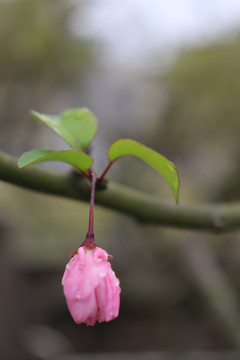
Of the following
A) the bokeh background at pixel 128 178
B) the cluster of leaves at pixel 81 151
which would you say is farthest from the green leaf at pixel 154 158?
the bokeh background at pixel 128 178

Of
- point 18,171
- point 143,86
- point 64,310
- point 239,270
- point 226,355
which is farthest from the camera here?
point 143,86

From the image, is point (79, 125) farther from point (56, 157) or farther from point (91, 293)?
point (91, 293)

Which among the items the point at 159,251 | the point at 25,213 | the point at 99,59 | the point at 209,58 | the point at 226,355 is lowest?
the point at 25,213

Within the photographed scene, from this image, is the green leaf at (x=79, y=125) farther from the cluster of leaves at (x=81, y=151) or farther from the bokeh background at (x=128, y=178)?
the bokeh background at (x=128, y=178)

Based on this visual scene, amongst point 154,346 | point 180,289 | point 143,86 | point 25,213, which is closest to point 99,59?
point 143,86

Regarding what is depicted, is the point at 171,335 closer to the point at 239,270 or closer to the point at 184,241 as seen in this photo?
the point at 239,270

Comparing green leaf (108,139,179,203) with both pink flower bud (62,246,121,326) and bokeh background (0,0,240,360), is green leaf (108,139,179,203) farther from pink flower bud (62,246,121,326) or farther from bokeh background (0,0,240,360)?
bokeh background (0,0,240,360)
